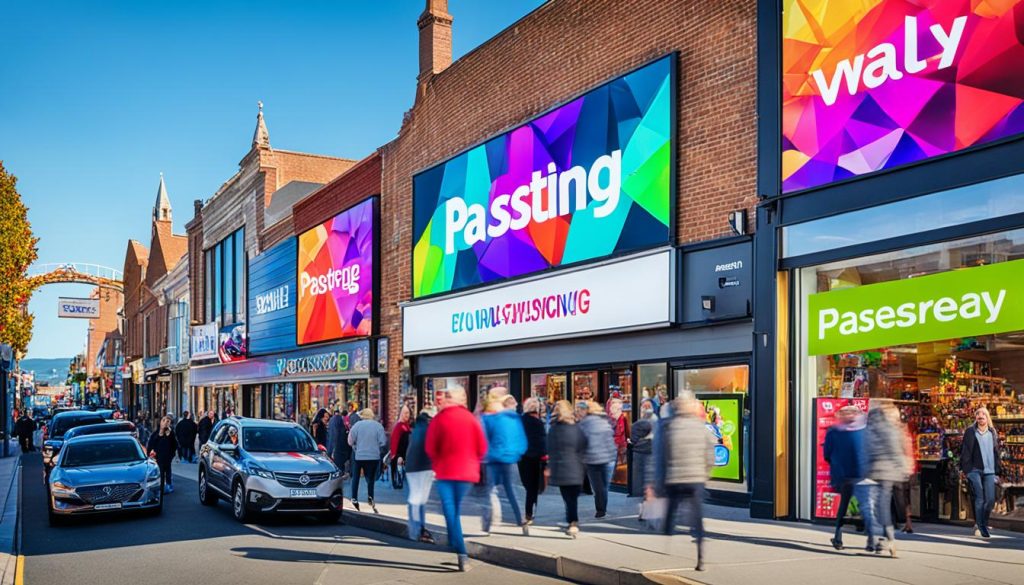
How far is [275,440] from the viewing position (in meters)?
16.9

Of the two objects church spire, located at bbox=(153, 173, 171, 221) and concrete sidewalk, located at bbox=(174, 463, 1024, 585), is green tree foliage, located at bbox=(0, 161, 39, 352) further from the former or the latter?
church spire, located at bbox=(153, 173, 171, 221)

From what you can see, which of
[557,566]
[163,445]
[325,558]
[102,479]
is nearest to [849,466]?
[557,566]

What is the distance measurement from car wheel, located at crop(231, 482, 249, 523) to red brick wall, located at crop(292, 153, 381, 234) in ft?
44.5

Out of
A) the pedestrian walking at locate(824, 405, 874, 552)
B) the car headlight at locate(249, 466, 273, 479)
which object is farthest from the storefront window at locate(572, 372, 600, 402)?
the pedestrian walking at locate(824, 405, 874, 552)

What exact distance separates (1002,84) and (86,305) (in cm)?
7847

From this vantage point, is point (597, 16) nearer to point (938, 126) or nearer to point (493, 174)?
point (493, 174)

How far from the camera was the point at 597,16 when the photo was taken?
18.8 m

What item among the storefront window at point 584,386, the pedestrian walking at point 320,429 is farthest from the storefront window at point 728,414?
the pedestrian walking at point 320,429

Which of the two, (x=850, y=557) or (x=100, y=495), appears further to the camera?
(x=100, y=495)

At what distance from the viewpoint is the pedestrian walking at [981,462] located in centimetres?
1188

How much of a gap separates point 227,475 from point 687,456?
942 cm

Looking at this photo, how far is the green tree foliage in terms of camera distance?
1458 inches

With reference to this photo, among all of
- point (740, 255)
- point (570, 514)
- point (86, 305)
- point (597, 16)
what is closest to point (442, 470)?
point (570, 514)

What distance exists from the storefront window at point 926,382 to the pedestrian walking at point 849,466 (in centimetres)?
202
